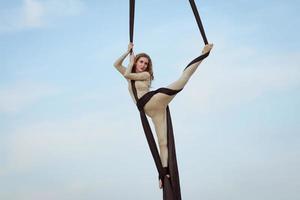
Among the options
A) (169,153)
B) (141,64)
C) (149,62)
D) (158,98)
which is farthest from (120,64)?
(169,153)

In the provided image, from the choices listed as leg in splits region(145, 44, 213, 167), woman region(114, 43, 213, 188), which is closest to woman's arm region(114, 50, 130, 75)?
woman region(114, 43, 213, 188)

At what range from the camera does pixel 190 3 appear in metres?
6.75

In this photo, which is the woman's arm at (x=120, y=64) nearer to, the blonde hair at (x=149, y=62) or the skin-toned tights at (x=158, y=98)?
the skin-toned tights at (x=158, y=98)

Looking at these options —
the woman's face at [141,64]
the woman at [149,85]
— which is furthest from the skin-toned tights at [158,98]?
the woman's face at [141,64]

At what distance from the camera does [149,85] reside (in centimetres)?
684

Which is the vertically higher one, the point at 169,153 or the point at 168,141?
the point at 168,141

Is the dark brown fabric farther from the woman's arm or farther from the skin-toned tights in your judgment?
the woman's arm

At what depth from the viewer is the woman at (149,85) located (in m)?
6.57

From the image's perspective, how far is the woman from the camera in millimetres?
6574

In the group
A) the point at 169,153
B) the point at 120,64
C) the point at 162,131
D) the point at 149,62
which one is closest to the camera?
the point at 169,153

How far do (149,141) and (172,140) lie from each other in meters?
0.34

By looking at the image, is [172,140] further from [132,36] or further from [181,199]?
[132,36]

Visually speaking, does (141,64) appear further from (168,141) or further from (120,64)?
(168,141)

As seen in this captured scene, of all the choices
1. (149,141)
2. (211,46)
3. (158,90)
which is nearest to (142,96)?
(158,90)
